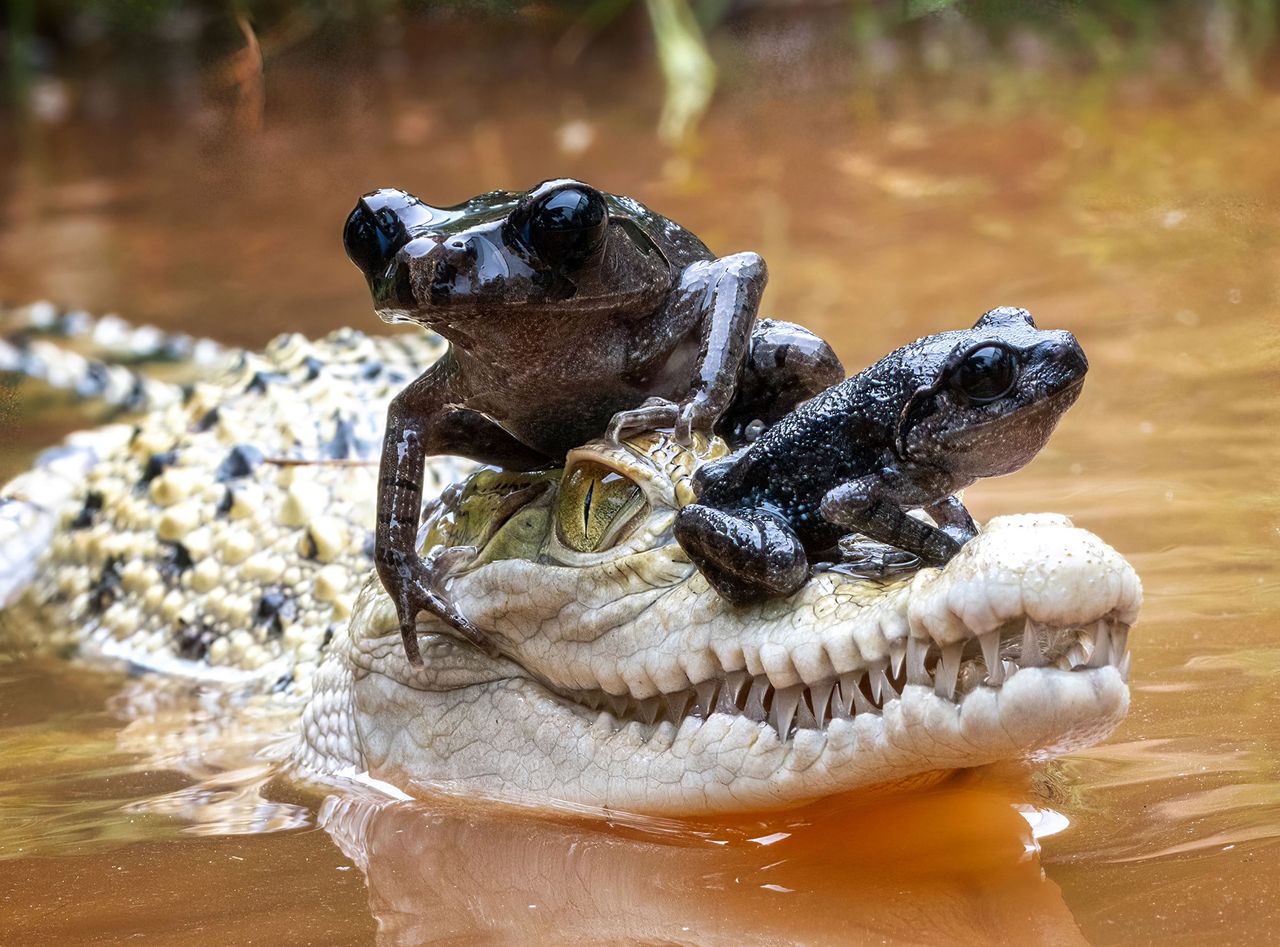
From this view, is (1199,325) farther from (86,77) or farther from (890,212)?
(86,77)

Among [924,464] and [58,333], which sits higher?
[58,333]

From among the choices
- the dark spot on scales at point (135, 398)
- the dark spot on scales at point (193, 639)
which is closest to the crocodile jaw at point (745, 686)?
the dark spot on scales at point (193, 639)

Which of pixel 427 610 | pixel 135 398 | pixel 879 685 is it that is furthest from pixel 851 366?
pixel 879 685

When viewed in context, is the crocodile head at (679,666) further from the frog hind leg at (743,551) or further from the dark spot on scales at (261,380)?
the dark spot on scales at (261,380)

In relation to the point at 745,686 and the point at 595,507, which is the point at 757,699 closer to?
the point at 745,686

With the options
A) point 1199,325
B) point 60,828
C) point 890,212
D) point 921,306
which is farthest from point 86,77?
point 60,828

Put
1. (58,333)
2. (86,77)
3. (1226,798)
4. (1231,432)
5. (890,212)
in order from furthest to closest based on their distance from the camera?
(86,77), (890,212), (58,333), (1231,432), (1226,798)
